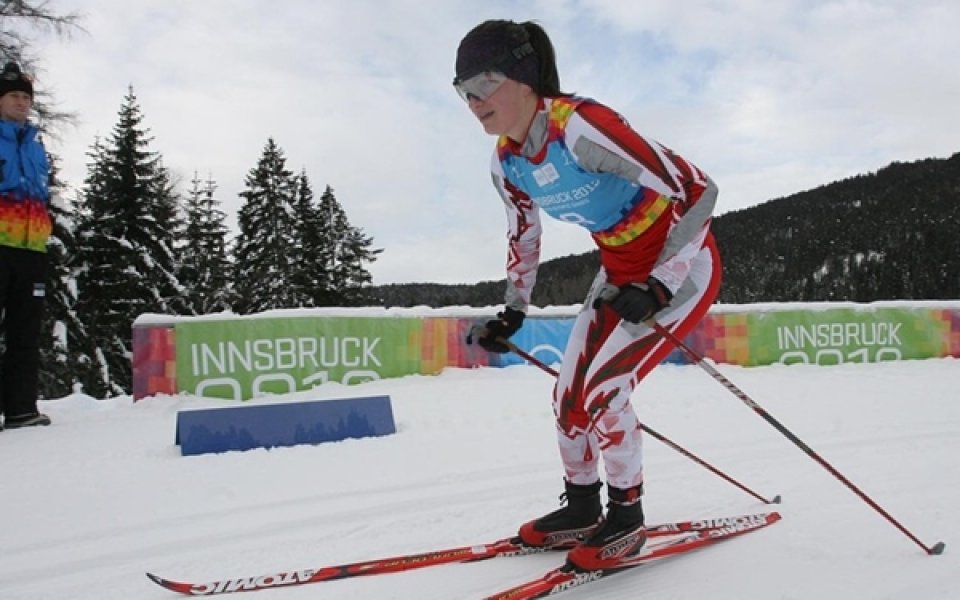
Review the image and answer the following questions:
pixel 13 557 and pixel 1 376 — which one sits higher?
pixel 1 376

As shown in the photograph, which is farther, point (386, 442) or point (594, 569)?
point (386, 442)

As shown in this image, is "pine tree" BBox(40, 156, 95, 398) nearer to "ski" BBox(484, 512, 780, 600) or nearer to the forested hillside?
"ski" BBox(484, 512, 780, 600)

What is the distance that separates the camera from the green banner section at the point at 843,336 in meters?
9.90

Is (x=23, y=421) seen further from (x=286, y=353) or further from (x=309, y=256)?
(x=309, y=256)

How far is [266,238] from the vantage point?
3086cm

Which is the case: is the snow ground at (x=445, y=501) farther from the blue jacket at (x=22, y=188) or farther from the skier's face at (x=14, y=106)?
the skier's face at (x=14, y=106)

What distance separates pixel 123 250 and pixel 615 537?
23.0 m

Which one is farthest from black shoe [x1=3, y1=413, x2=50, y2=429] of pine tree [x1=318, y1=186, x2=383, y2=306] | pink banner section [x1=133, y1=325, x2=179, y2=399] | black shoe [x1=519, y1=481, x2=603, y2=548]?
pine tree [x1=318, y1=186, x2=383, y2=306]

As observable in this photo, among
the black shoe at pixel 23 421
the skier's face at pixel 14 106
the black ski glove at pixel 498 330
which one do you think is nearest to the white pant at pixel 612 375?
the black ski glove at pixel 498 330

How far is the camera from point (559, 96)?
2480 millimetres

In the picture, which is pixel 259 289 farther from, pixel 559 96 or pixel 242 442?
pixel 559 96

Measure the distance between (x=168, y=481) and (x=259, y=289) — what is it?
26837 millimetres

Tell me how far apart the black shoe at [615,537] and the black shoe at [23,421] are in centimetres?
481

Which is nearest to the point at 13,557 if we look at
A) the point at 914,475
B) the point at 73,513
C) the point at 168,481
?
the point at 73,513
